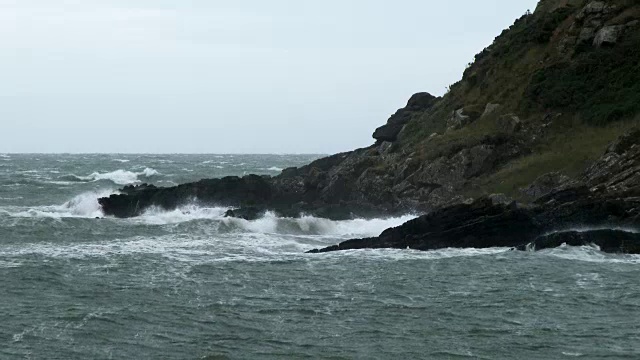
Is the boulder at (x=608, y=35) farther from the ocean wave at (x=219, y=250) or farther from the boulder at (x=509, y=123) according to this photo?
the ocean wave at (x=219, y=250)

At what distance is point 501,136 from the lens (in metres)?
51.3

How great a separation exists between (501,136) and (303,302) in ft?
87.4

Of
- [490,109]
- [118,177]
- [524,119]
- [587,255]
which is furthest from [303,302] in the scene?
[118,177]

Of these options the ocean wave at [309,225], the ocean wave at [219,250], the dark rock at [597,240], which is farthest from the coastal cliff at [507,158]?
the ocean wave at [219,250]

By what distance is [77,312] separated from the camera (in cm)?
2634

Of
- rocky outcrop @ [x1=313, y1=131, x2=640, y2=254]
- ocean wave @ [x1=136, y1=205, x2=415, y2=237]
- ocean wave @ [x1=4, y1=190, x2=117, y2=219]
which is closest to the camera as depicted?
rocky outcrop @ [x1=313, y1=131, x2=640, y2=254]

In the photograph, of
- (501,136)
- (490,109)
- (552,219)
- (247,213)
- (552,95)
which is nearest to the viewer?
(552,219)

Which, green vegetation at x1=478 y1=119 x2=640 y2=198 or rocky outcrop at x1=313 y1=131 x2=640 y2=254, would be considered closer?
rocky outcrop at x1=313 y1=131 x2=640 y2=254

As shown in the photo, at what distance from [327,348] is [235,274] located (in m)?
Result: 11.5

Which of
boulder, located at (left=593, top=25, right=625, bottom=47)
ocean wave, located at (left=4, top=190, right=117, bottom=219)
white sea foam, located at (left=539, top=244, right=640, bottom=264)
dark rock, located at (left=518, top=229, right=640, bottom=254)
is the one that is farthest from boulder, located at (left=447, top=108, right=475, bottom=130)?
ocean wave, located at (left=4, top=190, right=117, bottom=219)

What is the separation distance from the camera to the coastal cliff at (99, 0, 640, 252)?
38188 millimetres

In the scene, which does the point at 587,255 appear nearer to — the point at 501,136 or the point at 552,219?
the point at 552,219

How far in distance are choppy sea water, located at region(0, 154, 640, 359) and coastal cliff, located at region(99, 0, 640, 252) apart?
7.87 feet

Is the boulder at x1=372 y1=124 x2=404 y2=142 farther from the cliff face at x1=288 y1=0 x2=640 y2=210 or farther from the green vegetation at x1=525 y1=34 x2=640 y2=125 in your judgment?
the green vegetation at x1=525 y1=34 x2=640 y2=125
